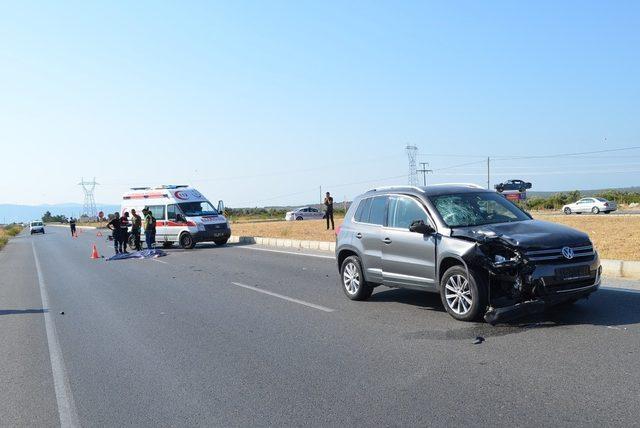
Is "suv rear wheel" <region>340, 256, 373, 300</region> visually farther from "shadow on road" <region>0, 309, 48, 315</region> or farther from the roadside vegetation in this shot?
the roadside vegetation

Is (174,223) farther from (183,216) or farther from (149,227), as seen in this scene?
(149,227)

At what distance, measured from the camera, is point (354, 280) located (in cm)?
1005

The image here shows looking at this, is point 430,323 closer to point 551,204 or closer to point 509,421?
point 509,421

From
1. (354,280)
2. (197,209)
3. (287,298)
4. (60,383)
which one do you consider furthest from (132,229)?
(60,383)

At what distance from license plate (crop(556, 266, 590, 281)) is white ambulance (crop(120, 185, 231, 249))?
787 inches

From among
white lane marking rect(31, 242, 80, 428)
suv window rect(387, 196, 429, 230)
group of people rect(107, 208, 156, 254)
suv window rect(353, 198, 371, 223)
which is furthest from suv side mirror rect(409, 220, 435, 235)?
group of people rect(107, 208, 156, 254)

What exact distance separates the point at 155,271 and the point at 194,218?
29.4 ft

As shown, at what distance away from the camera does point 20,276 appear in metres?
18.3

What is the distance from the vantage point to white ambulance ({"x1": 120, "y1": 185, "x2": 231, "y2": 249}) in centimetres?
2575

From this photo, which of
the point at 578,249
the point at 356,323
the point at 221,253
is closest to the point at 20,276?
the point at 221,253

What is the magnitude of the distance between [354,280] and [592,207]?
43.9m

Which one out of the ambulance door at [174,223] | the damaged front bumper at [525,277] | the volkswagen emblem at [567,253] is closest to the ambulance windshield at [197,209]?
the ambulance door at [174,223]

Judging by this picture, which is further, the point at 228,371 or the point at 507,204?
the point at 507,204

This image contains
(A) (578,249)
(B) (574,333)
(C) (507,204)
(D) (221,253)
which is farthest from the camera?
(D) (221,253)
